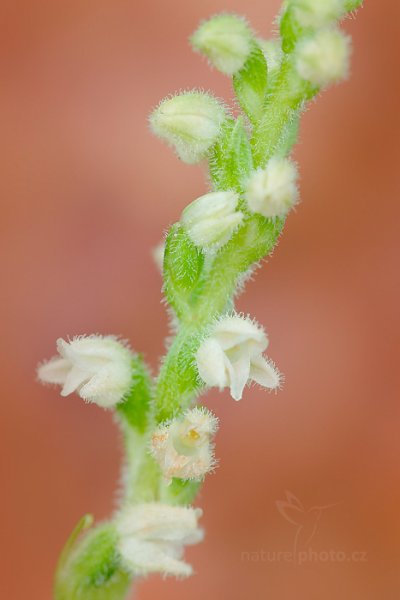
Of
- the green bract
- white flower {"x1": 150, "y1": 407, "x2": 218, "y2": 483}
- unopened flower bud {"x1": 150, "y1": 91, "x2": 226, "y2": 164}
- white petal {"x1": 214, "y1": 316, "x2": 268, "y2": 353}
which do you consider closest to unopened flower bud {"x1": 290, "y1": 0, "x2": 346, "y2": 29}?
the green bract

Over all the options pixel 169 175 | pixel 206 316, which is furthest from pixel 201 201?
pixel 169 175

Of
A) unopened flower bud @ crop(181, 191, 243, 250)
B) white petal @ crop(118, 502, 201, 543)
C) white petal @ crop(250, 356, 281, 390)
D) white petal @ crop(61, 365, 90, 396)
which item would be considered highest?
unopened flower bud @ crop(181, 191, 243, 250)

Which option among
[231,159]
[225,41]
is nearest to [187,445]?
[231,159]

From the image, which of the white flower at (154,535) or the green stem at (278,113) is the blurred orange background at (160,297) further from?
the green stem at (278,113)

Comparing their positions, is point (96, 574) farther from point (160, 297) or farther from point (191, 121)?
point (160, 297)

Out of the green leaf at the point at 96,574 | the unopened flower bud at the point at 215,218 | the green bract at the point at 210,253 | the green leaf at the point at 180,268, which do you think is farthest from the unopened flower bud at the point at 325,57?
the green leaf at the point at 96,574

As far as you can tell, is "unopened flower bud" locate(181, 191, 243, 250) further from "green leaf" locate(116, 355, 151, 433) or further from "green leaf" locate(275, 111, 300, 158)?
"green leaf" locate(116, 355, 151, 433)
